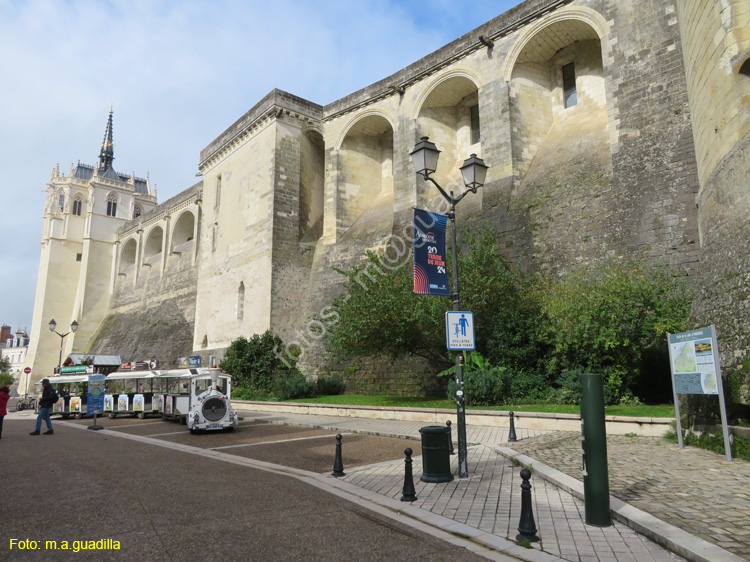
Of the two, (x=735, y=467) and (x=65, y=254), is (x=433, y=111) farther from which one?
(x=65, y=254)

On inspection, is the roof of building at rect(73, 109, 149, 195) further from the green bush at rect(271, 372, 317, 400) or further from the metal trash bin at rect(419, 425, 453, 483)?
the metal trash bin at rect(419, 425, 453, 483)

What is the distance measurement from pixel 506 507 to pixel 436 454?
1.36 metres

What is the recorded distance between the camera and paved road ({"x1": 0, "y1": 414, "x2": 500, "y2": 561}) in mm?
3934

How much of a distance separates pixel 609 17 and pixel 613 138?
4.25 metres

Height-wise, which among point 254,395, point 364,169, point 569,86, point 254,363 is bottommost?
point 254,395

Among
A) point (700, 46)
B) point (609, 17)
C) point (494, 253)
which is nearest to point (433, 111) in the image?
point (609, 17)

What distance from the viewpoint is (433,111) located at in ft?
73.8

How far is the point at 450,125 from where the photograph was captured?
2286 centimetres

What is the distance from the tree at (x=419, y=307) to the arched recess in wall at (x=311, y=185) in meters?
10.9

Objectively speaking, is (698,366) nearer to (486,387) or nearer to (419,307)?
(486,387)

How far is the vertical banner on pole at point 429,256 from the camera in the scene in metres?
7.40

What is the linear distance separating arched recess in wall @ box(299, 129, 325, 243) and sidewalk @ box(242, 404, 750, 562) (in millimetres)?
19218

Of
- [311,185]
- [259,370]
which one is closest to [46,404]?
[259,370]

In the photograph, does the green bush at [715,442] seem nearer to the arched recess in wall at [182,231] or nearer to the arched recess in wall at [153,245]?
the arched recess in wall at [182,231]
